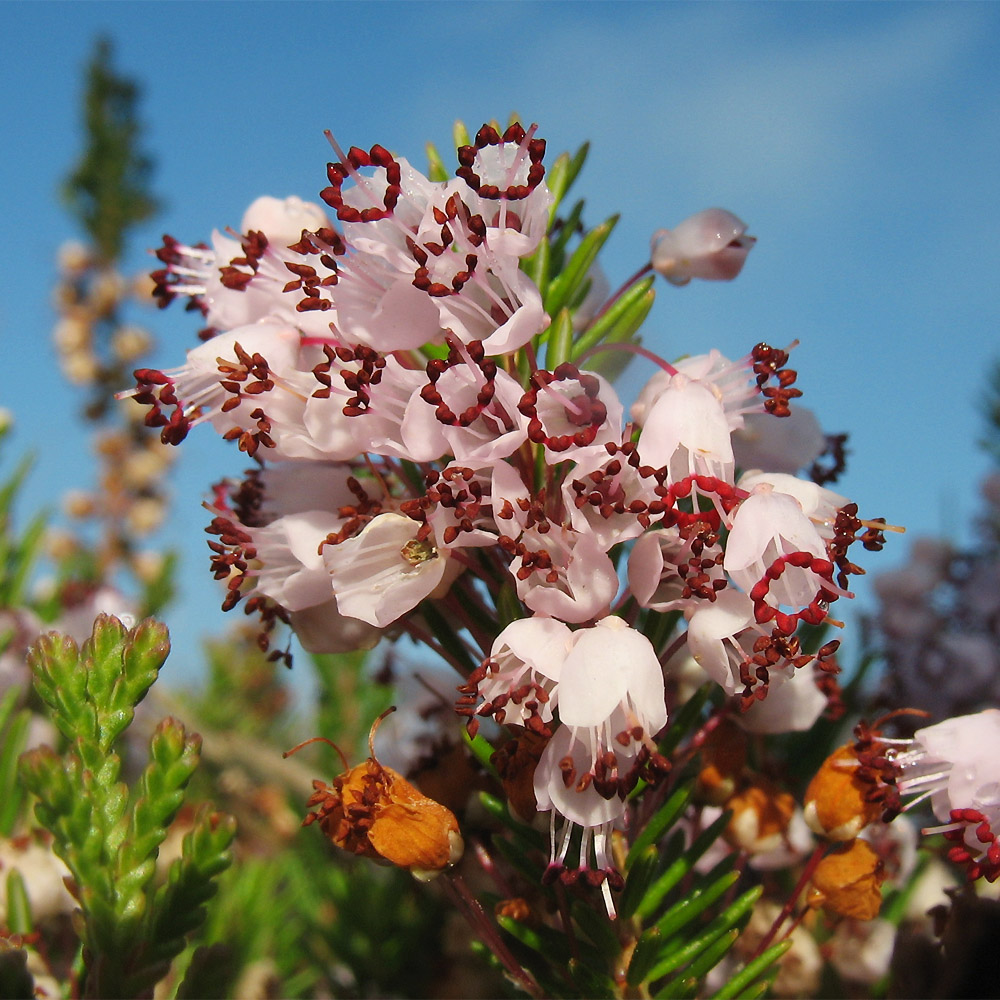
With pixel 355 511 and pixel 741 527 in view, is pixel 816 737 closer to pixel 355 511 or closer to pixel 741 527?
pixel 741 527

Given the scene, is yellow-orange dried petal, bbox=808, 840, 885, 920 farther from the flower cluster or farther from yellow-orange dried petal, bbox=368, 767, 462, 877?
yellow-orange dried petal, bbox=368, 767, 462, 877

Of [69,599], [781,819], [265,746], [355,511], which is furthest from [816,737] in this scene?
[265,746]

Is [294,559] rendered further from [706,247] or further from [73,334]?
[73,334]

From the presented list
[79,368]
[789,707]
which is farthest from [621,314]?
[79,368]

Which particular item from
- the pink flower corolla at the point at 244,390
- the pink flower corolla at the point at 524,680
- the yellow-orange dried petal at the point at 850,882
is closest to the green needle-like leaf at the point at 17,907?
the pink flower corolla at the point at 244,390

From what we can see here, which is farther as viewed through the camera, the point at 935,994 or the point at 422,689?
the point at 422,689

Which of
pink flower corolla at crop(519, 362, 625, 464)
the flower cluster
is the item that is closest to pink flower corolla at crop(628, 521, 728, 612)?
the flower cluster

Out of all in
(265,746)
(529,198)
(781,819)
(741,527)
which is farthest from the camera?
(265,746)
